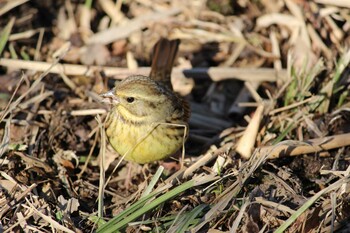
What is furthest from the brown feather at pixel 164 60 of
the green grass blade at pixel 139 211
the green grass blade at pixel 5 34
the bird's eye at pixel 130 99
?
the green grass blade at pixel 139 211

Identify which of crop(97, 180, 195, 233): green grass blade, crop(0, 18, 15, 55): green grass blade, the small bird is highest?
crop(0, 18, 15, 55): green grass blade

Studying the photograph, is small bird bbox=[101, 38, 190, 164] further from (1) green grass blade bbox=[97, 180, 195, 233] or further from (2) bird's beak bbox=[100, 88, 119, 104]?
(1) green grass blade bbox=[97, 180, 195, 233]

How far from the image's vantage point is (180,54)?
22.2ft

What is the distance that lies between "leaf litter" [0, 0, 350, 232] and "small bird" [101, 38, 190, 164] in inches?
7.8

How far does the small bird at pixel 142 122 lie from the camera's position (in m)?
4.77

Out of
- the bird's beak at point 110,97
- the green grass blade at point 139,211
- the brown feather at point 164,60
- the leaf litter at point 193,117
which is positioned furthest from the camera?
the brown feather at point 164,60

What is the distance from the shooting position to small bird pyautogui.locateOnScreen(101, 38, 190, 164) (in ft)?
15.6

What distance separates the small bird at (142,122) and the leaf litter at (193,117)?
0.65 feet

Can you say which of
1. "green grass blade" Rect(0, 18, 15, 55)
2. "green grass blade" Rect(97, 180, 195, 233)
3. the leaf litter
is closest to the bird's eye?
the leaf litter

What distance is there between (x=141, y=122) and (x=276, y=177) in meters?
1.18

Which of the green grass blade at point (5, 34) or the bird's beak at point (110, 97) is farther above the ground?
the green grass blade at point (5, 34)

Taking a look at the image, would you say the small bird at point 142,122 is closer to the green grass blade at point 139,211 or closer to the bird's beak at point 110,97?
the bird's beak at point 110,97

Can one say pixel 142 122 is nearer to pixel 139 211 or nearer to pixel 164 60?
pixel 139 211

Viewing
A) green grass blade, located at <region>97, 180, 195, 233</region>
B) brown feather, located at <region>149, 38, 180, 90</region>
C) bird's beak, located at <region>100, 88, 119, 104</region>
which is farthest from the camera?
brown feather, located at <region>149, 38, 180, 90</region>
